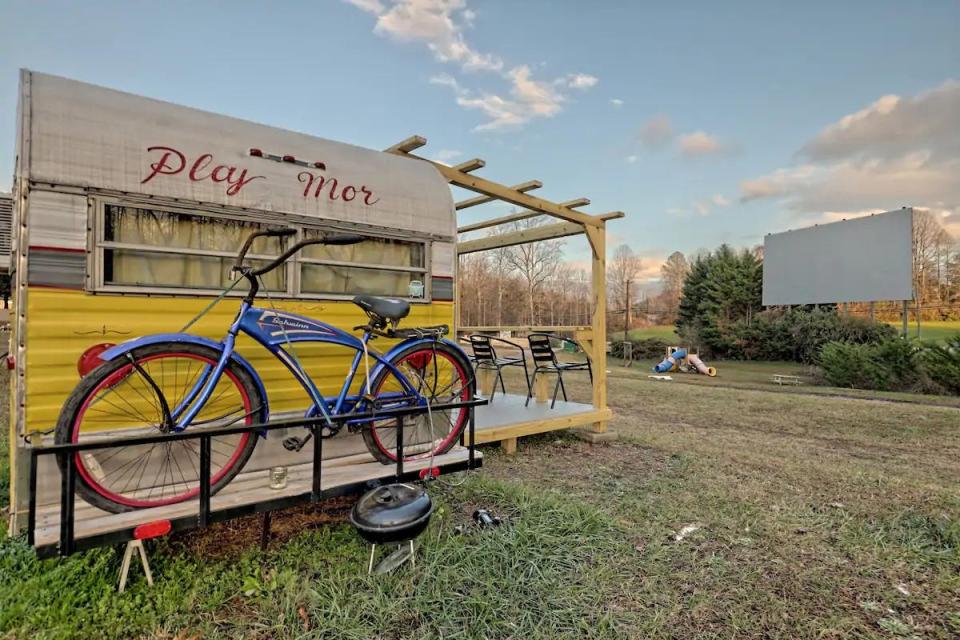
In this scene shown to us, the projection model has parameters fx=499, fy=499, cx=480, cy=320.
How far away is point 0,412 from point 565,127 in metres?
11.8

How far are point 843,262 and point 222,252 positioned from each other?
22.3 metres

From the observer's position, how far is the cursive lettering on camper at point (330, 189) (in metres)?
3.23

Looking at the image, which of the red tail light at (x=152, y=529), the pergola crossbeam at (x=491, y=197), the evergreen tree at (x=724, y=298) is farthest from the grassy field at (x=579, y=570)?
the evergreen tree at (x=724, y=298)

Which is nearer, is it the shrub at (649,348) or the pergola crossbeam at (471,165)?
the pergola crossbeam at (471,165)

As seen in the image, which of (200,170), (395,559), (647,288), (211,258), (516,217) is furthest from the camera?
(647,288)

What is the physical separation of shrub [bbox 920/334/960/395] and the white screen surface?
6019mm

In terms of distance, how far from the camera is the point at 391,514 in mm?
2475

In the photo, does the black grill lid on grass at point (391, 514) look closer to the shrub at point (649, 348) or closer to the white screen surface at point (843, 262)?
the white screen surface at point (843, 262)

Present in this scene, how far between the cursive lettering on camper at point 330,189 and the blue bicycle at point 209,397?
0.56 m

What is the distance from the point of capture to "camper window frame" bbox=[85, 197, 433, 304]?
8.28ft

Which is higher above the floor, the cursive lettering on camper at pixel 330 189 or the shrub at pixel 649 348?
the cursive lettering on camper at pixel 330 189

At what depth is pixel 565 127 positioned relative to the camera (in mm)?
12234

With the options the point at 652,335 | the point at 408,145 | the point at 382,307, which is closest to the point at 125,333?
the point at 382,307

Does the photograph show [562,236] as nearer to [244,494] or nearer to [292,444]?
[292,444]
